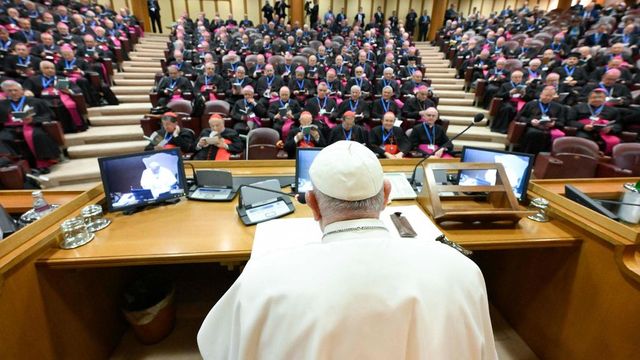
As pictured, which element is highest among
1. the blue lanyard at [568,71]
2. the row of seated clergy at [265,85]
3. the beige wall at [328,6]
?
the beige wall at [328,6]

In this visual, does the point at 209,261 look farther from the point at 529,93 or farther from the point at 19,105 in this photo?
the point at 529,93

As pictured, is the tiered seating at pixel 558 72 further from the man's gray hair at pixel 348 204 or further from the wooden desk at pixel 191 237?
the man's gray hair at pixel 348 204

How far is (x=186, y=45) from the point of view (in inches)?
390

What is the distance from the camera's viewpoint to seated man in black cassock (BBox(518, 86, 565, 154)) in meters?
5.05

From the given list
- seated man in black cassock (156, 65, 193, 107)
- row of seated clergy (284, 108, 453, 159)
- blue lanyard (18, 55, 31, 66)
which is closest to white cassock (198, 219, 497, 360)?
row of seated clergy (284, 108, 453, 159)

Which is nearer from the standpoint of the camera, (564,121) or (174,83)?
(564,121)

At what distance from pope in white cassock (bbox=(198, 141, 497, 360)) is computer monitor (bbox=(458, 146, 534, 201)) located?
1441mm

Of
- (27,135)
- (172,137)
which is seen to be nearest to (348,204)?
(172,137)

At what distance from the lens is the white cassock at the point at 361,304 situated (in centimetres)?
65

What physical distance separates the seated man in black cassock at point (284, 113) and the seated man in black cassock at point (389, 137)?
1.53 meters

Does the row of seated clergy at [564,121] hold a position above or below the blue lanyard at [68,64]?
below

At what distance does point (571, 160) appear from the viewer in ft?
12.4

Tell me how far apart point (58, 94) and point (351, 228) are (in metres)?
6.87

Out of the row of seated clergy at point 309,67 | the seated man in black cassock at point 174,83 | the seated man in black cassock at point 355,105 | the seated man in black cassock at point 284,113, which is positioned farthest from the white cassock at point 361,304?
the row of seated clergy at point 309,67
